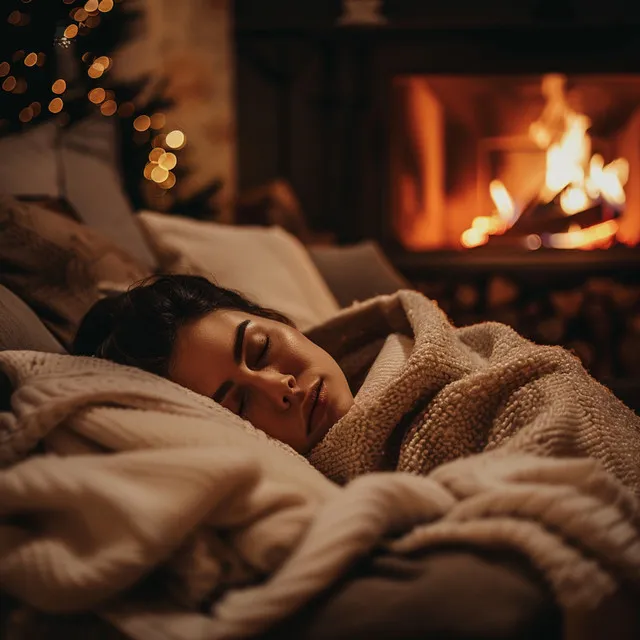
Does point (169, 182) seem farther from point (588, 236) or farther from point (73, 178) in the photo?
point (588, 236)

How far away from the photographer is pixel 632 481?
2.31 ft

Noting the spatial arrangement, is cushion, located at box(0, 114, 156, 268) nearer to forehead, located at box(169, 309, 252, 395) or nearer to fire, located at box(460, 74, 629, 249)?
forehead, located at box(169, 309, 252, 395)

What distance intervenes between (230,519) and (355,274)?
110 cm

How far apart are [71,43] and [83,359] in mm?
1622

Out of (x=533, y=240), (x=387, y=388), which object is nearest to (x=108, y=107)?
(x=533, y=240)

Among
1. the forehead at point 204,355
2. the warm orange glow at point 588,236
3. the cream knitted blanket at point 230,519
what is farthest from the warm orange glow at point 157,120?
the cream knitted blanket at point 230,519

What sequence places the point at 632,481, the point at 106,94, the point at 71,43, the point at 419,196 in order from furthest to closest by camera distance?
the point at 419,196, the point at 106,94, the point at 71,43, the point at 632,481

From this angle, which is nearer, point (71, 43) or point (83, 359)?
point (83, 359)

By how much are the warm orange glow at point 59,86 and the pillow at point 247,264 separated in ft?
2.49

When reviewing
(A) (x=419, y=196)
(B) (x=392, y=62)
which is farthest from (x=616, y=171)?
(B) (x=392, y=62)

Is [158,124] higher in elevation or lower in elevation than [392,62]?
lower

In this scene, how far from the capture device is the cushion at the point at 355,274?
1530mm

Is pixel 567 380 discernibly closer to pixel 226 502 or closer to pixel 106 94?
pixel 226 502

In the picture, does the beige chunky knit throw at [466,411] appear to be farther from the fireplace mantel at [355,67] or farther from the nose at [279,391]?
the fireplace mantel at [355,67]
